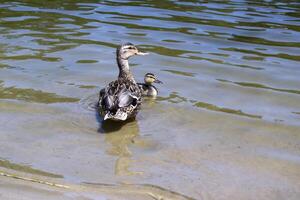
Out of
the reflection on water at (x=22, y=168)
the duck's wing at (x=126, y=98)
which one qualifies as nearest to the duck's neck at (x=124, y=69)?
the duck's wing at (x=126, y=98)

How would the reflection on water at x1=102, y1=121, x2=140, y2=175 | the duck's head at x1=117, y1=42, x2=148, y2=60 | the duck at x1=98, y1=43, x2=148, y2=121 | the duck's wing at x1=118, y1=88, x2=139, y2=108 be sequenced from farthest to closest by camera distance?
the duck's head at x1=117, y1=42, x2=148, y2=60 < the duck's wing at x1=118, y1=88, x2=139, y2=108 < the duck at x1=98, y1=43, x2=148, y2=121 < the reflection on water at x1=102, y1=121, x2=140, y2=175

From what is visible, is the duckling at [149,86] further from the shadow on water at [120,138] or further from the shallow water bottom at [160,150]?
the shadow on water at [120,138]

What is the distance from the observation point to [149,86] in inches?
332

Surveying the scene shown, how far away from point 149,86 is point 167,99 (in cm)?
32

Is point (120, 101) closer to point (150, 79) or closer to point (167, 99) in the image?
point (167, 99)

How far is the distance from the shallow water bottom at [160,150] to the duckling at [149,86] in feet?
0.69

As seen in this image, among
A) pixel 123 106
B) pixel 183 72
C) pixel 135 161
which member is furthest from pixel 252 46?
pixel 135 161

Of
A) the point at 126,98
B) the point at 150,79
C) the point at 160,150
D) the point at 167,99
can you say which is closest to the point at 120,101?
the point at 126,98

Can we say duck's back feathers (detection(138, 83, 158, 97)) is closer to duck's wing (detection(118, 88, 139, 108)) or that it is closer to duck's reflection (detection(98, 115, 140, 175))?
duck's wing (detection(118, 88, 139, 108))

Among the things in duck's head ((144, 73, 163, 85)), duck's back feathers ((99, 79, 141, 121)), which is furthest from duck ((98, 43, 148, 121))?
duck's head ((144, 73, 163, 85))

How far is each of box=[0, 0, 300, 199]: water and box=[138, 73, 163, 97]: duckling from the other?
0.51ft

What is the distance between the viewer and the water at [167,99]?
236 inches

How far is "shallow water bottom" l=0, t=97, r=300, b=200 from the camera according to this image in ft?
18.8

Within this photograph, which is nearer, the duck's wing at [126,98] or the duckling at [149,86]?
the duck's wing at [126,98]
